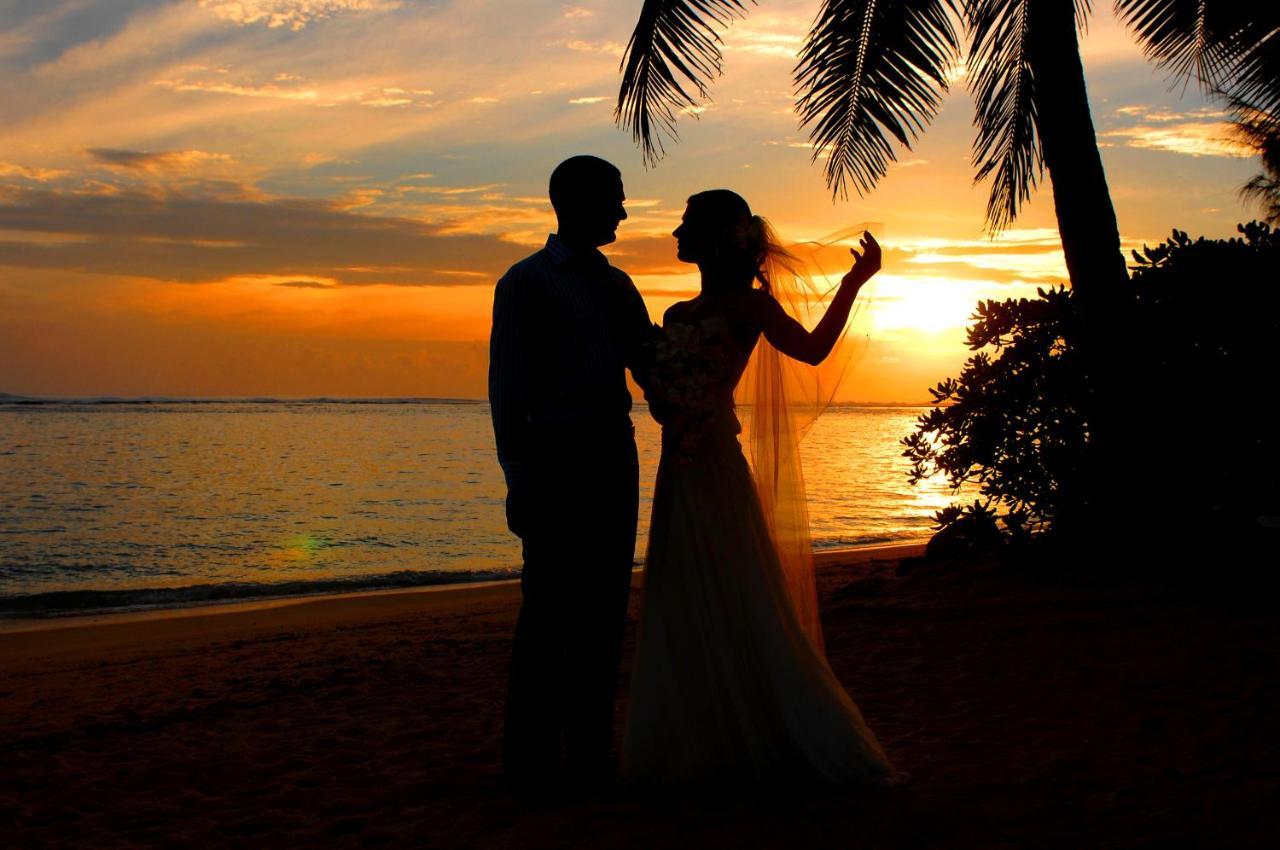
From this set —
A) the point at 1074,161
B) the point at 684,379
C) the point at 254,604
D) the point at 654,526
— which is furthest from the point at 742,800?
the point at 254,604

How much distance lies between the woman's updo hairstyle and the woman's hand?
0.39m

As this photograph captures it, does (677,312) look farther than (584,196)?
Yes

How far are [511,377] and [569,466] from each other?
1.31ft

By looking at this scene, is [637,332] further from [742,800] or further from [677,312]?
[742,800]

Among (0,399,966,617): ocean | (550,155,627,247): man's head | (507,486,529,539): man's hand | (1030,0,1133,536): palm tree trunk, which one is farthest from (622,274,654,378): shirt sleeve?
(0,399,966,617): ocean

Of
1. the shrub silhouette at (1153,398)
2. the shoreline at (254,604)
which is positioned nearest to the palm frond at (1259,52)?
the shrub silhouette at (1153,398)

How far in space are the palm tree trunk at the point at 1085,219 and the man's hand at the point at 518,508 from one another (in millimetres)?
6210

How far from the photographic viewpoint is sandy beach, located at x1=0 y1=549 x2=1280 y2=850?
3.87 meters

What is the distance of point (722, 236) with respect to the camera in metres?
4.35

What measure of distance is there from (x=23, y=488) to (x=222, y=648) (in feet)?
64.7

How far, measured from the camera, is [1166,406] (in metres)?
8.77

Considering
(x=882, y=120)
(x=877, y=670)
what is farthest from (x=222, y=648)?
(x=882, y=120)

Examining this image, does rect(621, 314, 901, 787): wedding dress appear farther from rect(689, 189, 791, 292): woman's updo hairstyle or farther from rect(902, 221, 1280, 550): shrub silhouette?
rect(902, 221, 1280, 550): shrub silhouette

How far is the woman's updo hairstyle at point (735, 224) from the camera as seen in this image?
434 cm
